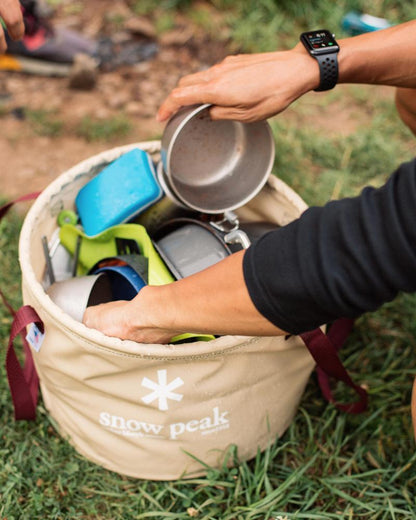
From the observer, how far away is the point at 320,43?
134cm

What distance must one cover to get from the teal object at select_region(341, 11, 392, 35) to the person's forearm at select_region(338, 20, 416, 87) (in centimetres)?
148

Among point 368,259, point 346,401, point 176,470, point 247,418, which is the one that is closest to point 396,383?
point 346,401

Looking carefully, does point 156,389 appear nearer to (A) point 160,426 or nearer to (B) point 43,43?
(A) point 160,426

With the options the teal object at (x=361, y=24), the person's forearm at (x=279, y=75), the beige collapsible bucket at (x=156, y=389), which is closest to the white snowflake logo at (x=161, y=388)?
the beige collapsible bucket at (x=156, y=389)

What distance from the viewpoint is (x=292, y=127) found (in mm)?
2406

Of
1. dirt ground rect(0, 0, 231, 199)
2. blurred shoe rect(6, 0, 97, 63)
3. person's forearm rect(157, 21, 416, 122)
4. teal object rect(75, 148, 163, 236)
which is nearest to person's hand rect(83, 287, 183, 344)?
teal object rect(75, 148, 163, 236)

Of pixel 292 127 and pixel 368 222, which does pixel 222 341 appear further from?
pixel 292 127

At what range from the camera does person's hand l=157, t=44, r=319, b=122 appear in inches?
50.4

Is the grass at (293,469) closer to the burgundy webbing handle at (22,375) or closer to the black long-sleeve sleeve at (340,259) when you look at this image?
the burgundy webbing handle at (22,375)

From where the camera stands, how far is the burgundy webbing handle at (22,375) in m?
1.22

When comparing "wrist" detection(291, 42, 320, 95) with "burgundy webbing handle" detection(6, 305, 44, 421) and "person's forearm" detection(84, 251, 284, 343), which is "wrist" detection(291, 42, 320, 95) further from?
"burgundy webbing handle" detection(6, 305, 44, 421)

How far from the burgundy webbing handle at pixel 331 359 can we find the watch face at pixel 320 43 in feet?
2.02

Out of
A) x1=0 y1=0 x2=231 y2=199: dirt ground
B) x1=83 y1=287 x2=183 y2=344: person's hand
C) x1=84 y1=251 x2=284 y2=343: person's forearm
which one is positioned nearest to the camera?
x1=84 y1=251 x2=284 y2=343: person's forearm

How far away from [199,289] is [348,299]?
10.1 inches
